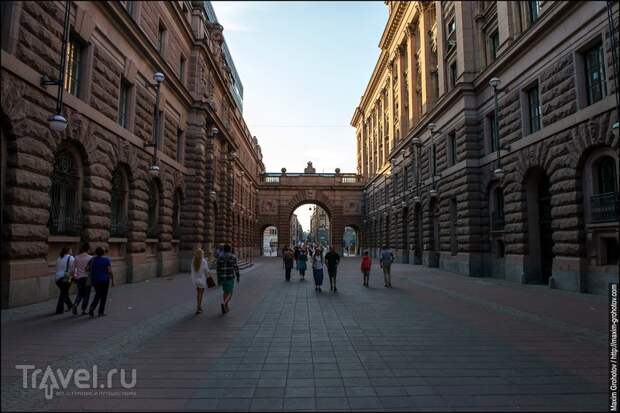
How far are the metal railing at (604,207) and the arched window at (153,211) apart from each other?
17693 millimetres

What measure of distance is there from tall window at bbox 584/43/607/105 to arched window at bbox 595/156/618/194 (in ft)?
6.74

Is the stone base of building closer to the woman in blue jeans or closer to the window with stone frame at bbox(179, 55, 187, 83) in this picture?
the woman in blue jeans

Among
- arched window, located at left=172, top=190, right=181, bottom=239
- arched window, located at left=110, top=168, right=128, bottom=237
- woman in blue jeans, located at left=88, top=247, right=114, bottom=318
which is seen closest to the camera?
woman in blue jeans, located at left=88, top=247, right=114, bottom=318

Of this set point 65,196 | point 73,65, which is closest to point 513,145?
point 73,65

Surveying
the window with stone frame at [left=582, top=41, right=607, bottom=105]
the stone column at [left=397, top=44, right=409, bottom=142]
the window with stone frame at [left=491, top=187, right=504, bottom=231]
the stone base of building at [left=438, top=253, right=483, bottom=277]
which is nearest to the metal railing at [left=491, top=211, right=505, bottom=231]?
the window with stone frame at [left=491, top=187, right=504, bottom=231]

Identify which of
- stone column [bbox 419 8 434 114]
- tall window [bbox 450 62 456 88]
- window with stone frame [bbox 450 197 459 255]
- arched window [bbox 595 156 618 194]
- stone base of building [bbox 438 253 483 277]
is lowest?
stone base of building [bbox 438 253 483 277]

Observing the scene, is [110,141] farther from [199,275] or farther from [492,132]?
[492,132]

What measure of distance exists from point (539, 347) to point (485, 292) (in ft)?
25.2

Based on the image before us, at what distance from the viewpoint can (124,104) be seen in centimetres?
1650

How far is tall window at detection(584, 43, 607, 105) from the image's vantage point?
12.9 m

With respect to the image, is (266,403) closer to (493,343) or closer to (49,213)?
(493,343)

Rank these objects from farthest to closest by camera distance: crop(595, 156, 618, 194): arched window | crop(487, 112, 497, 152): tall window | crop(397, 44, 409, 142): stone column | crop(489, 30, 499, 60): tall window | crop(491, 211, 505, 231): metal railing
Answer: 1. crop(397, 44, 409, 142): stone column
2. crop(489, 30, 499, 60): tall window
3. crop(487, 112, 497, 152): tall window
4. crop(491, 211, 505, 231): metal railing
5. crop(595, 156, 618, 194): arched window

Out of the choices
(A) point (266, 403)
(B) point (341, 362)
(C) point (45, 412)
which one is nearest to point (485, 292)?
(B) point (341, 362)

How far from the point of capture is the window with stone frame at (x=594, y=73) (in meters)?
12.9
